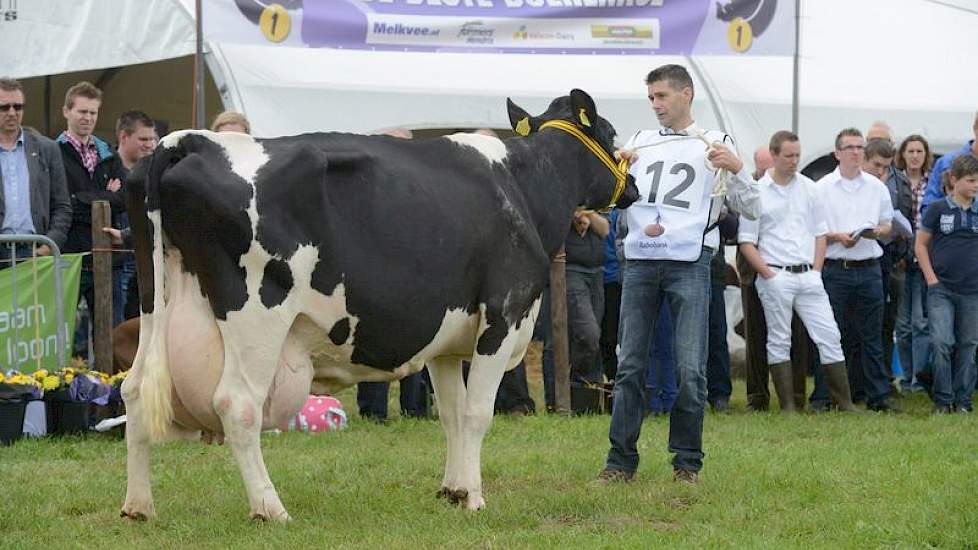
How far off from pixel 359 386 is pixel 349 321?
4.32 m

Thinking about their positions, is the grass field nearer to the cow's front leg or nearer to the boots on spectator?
the cow's front leg

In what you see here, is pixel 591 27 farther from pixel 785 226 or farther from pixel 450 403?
pixel 450 403

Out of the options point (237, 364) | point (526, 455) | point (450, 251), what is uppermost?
point (450, 251)

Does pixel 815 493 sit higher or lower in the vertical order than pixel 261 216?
lower

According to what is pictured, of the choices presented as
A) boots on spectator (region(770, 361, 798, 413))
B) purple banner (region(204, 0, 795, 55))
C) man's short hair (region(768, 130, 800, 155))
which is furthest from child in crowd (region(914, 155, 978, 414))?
purple banner (region(204, 0, 795, 55))

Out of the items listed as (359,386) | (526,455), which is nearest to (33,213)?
(359,386)

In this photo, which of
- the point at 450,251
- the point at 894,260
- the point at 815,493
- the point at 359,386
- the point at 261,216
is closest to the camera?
the point at 261,216

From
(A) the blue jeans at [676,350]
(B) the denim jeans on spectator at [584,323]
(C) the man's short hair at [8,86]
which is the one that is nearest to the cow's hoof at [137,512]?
(A) the blue jeans at [676,350]

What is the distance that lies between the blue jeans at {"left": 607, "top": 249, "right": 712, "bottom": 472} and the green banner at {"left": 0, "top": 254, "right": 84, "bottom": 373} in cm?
417

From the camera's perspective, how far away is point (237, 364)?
6.49 m

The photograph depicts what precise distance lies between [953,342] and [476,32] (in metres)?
4.81

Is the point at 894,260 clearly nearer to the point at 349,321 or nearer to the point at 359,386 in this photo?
the point at 359,386

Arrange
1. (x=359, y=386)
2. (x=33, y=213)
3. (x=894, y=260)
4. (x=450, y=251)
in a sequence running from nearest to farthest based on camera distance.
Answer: (x=450, y=251) → (x=33, y=213) → (x=359, y=386) → (x=894, y=260)

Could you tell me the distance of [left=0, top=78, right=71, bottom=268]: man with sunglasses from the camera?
10102 millimetres
